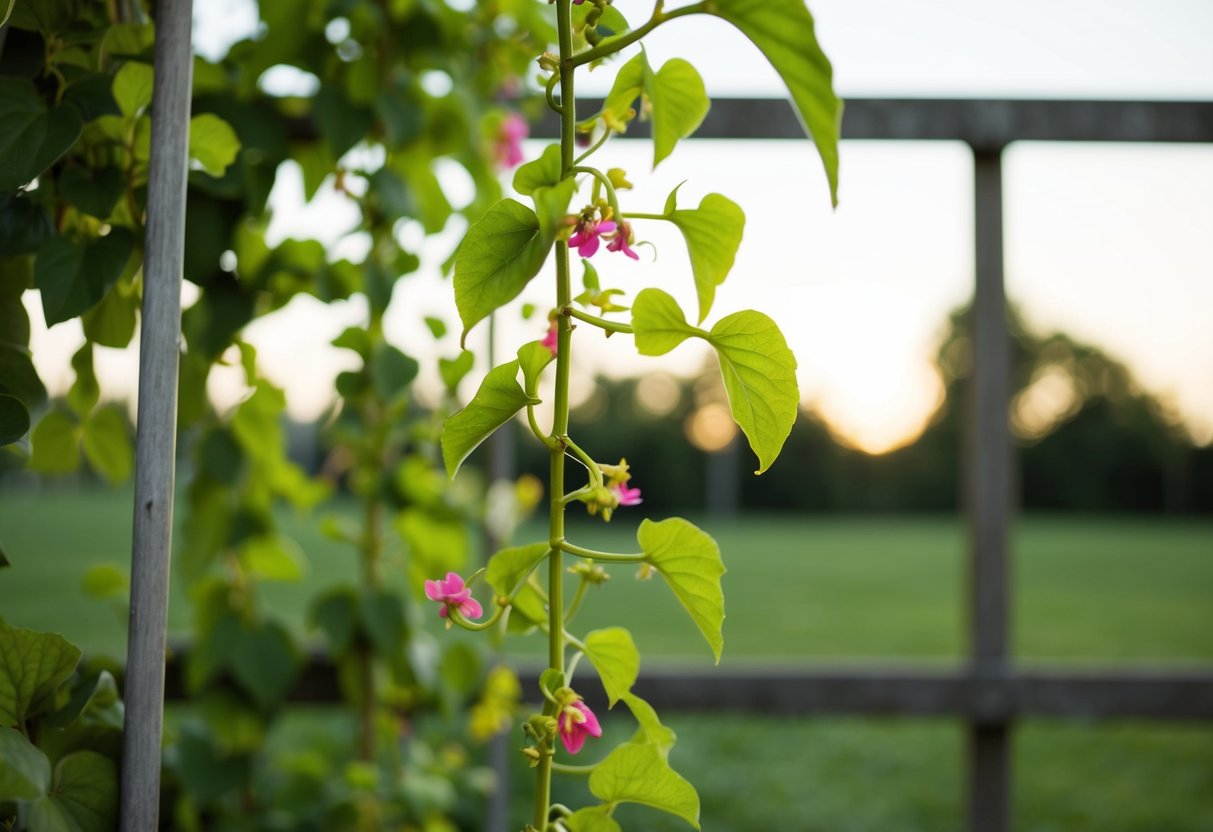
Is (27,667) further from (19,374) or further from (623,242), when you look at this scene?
(623,242)

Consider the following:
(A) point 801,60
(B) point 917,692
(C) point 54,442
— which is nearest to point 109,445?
(C) point 54,442

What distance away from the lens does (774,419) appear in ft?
0.99

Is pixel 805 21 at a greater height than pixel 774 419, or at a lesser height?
greater

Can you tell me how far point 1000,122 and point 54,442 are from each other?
90cm

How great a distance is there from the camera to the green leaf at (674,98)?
35cm

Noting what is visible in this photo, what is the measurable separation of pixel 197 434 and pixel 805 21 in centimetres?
68

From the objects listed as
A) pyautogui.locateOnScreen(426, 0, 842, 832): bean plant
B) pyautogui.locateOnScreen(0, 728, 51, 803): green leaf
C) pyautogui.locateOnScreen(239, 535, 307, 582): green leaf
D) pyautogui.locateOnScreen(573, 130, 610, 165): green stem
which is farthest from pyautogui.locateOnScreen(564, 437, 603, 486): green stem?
pyautogui.locateOnScreen(239, 535, 307, 582): green leaf

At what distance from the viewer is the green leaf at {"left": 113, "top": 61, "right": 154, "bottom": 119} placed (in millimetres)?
400

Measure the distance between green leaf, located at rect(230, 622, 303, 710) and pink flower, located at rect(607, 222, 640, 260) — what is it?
0.62m

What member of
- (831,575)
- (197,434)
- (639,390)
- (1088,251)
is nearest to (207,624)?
(197,434)

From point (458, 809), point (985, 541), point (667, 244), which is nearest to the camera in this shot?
point (667, 244)

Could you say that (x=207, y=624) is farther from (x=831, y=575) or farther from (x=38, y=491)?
(x=38, y=491)

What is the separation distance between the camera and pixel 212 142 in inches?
17.1

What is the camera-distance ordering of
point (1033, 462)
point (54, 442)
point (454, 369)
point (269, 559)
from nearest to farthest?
point (54, 442) < point (454, 369) < point (269, 559) < point (1033, 462)
